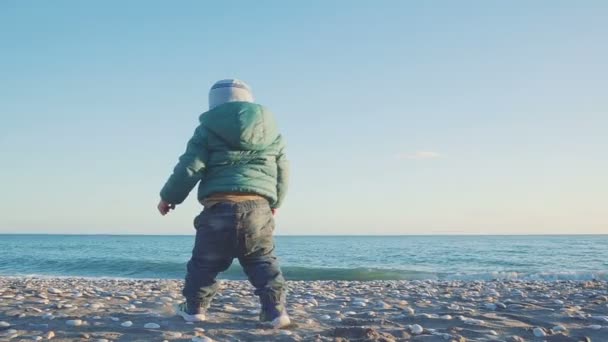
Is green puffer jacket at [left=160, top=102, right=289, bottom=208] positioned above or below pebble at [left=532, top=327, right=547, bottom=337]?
above

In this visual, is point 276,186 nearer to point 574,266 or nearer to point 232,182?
point 232,182

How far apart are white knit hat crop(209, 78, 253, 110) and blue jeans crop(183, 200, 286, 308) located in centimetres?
96

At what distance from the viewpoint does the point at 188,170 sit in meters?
4.13

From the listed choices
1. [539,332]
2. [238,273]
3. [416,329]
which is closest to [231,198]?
[416,329]

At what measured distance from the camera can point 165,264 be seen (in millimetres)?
24406

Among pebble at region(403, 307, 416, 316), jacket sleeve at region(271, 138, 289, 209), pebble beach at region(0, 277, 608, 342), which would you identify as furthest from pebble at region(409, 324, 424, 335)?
jacket sleeve at region(271, 138, 289, 209)

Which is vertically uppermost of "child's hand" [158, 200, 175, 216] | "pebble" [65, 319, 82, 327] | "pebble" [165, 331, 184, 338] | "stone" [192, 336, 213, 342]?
"child's hand" [158, 200, 175, 216]

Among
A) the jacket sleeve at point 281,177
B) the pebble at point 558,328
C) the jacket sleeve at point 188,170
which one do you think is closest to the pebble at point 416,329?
the pebble at point 558,328

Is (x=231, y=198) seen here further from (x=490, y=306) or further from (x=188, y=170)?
(x=490, y=306)

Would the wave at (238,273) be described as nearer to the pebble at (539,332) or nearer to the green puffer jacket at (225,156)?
the pebble at (539,332)

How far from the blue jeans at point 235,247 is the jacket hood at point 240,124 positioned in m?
0.52

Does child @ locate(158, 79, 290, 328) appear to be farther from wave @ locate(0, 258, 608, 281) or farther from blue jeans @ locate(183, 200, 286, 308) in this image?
wave @ locate(0, 258, 608, 281)

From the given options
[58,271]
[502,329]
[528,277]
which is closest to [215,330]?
[502,329]

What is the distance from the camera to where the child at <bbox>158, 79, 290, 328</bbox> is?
4.18 metres
